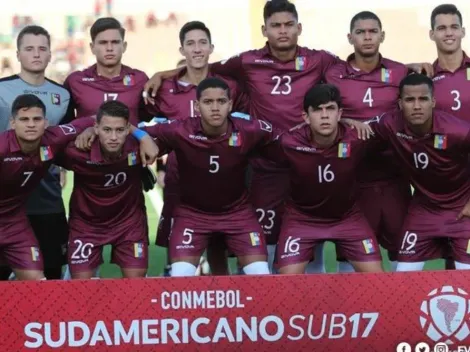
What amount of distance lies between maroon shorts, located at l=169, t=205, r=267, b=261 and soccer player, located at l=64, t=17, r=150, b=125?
0.92 m

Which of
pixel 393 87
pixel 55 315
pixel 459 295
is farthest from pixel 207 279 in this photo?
pixel 393 87

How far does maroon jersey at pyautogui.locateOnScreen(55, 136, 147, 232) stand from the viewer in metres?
6.96

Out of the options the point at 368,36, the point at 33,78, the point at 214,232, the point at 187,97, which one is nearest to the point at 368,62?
the point at 368,36

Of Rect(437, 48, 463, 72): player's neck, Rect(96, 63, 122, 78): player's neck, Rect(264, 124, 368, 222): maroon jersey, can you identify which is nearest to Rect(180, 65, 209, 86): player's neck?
Rect(96, 63, 122, 78): player's neck

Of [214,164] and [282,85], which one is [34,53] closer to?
[214,164]

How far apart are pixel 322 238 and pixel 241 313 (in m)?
1.57

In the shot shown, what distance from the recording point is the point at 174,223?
7.23 metres

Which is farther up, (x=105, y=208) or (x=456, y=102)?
(x=456, y=102)

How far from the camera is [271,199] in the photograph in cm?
755

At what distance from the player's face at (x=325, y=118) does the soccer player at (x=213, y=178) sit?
14.4 inches

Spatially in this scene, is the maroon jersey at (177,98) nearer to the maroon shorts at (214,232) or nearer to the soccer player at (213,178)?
the soccer player at (213,178)

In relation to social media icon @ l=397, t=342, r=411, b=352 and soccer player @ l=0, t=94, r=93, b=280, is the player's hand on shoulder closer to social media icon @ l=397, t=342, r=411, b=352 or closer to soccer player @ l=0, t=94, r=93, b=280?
soccer player @ l=0, t=94, r=93, b=280

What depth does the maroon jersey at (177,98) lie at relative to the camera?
750 cm

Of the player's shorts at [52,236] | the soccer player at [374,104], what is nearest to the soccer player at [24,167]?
the player's shorts at [52,236]
